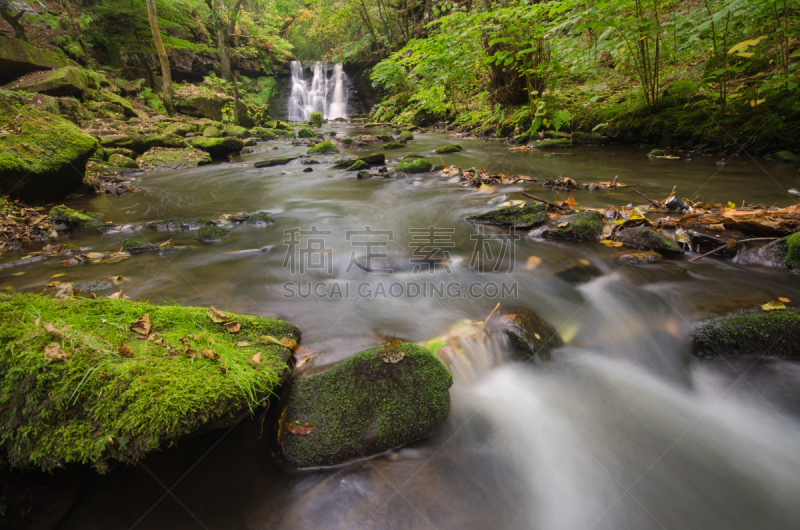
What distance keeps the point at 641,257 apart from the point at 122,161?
13.5 m

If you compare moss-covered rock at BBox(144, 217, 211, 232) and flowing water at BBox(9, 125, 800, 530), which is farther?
moss-covered rock at BBox(144, 217, 211, 232)

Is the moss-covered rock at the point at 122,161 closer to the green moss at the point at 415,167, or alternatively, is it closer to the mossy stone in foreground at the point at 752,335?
the green moss at the point at 415,167

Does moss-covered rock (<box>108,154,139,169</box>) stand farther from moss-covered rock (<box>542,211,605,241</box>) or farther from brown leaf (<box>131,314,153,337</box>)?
moss-covered rock (<box>542,211,605,241</box>)

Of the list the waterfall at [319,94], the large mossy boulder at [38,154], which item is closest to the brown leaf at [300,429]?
the large mossy boulder at [38,154]

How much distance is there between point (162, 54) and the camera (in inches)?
620

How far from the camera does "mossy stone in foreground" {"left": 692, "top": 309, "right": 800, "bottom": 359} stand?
2373mm

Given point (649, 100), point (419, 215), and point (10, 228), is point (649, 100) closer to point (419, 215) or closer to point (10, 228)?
point (419, 215)

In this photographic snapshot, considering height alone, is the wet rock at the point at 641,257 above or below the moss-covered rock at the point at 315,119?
below

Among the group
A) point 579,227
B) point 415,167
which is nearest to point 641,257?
point 579,227

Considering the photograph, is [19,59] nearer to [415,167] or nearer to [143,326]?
[415,167]

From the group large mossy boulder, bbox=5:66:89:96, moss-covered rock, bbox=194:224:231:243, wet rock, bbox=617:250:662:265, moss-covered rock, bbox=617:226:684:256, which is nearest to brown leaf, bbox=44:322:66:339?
moss-covered rock, bbox=194:224:231:243

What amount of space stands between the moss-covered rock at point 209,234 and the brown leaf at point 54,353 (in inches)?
144

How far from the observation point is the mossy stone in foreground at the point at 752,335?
237 cm

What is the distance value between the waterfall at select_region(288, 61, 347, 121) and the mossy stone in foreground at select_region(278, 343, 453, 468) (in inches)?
1216
